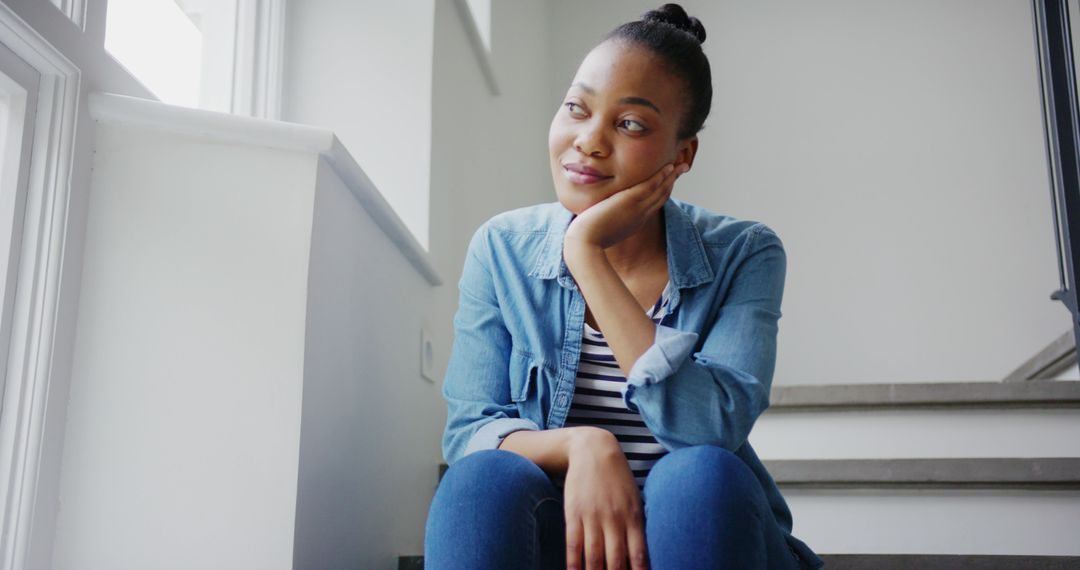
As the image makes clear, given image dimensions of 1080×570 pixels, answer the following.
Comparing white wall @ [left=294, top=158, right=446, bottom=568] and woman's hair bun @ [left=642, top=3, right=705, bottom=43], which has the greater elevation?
woman's hair bun @ [left=642, top=3, right=705, bottom=43]

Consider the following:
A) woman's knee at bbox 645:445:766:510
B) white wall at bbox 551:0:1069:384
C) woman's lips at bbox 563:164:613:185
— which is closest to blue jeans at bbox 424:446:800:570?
woman's knee at bbox 645:445:766:510

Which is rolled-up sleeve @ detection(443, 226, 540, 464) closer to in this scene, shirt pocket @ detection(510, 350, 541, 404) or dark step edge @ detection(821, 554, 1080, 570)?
shirt pocket @ detection(510, 350, 541, 404)

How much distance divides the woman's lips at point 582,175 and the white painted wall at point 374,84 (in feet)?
2.64

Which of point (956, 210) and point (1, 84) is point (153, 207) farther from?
point (956, 210)

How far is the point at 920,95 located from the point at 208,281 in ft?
10.7

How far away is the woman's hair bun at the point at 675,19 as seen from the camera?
1175 mm

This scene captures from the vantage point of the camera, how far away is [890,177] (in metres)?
3.60

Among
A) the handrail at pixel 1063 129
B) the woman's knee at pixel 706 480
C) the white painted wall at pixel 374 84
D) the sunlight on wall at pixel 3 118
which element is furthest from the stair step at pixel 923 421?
the sunlight on wall at pixel 3 118

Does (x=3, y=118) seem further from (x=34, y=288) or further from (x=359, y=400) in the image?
(x=359, y=400)

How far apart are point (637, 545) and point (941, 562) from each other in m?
0.97

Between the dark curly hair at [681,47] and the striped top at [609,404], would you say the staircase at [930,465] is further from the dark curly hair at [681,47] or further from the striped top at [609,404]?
the dark curly hair at [681,47]

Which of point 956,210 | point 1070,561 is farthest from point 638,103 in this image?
point 956,210

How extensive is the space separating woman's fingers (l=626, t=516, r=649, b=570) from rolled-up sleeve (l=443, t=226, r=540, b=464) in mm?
208

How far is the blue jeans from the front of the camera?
2.71 feet
